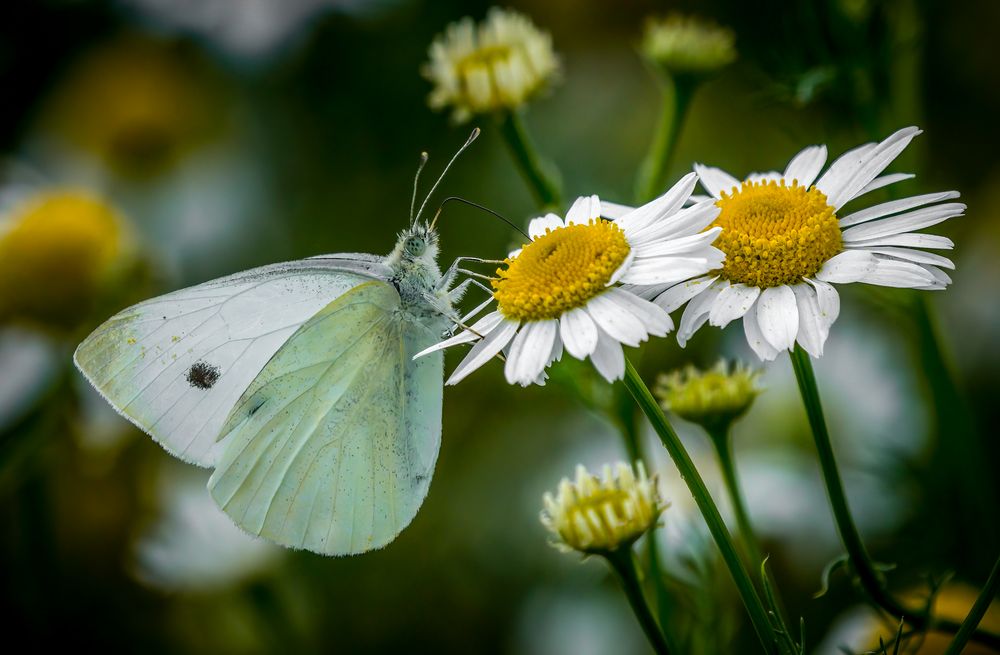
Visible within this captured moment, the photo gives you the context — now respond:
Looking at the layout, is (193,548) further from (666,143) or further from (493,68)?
(666,143)

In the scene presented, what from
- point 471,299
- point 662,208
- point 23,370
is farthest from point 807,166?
point 23,370

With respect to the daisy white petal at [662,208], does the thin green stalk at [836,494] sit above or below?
below

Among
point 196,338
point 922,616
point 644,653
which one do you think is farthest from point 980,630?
point 196,338

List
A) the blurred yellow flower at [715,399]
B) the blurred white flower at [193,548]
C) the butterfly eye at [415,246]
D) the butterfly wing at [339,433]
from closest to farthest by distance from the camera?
the blurred yellow flower at [715,399], the butterfly wing at [339,433], the butterfly eye at [415,246], the blurred white flower at [193,548]

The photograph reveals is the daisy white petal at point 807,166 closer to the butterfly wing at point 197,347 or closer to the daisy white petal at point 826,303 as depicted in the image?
the daisy white petal at point 826,303

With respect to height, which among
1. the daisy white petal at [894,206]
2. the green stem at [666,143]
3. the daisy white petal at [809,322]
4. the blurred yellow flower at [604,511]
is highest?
the green stem at [666,143]

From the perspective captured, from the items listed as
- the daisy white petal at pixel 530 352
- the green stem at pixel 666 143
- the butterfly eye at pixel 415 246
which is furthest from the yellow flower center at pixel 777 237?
the butterfly eye at pixel 415 246

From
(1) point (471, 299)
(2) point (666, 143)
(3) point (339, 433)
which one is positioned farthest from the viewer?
(1) point (471, 299)
